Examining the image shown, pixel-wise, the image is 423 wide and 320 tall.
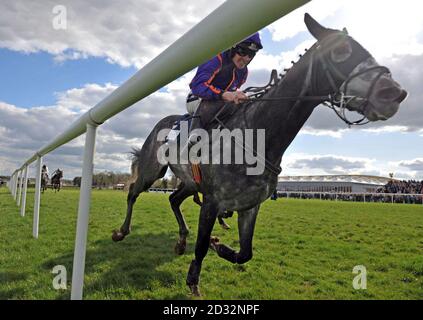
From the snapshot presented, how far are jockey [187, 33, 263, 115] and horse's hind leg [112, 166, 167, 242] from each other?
1700mm

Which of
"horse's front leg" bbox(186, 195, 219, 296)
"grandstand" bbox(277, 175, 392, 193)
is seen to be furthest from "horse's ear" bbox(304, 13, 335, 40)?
"grandstand" bbox(277, 175, 392, 193)

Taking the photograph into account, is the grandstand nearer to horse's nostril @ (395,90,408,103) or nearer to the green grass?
the green grass

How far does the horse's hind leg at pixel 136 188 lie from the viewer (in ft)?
13.9

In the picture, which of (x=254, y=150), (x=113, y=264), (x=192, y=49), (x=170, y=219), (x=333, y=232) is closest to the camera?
(x=192, y=49)

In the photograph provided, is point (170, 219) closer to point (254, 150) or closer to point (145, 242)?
point (145, 242)

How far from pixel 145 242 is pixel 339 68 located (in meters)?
3.96

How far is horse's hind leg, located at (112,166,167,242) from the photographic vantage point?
4242mm

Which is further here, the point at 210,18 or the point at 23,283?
the point at 23,283

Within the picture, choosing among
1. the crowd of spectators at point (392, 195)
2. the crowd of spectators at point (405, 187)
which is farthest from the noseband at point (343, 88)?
the crowd of spectators at point (405, 187)

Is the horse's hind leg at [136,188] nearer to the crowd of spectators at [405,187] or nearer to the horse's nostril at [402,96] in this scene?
the horse's nostril at [402,96]

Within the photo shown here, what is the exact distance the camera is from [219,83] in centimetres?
292

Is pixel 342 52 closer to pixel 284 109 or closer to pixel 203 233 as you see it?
pixel 284 109

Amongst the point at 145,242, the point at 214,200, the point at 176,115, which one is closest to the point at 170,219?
the point at 145,242

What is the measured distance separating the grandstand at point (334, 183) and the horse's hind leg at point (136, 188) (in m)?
35.8
